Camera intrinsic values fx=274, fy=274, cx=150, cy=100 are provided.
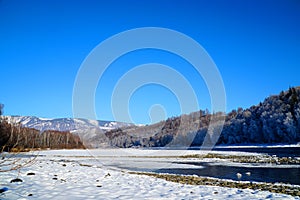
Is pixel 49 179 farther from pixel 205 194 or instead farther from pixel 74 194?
pixel 205 194

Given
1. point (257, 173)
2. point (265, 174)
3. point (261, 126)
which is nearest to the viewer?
point (265, 174)

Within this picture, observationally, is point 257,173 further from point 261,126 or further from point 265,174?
point 261,126

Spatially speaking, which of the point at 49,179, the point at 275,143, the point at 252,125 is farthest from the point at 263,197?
the point at 252,125

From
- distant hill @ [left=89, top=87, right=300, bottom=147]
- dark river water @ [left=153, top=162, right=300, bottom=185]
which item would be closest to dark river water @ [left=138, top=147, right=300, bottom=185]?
dark river water @ [left=153, top=162, right=300, bottom=185]

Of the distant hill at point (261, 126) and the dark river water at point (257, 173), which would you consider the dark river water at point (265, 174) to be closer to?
the dark river water at point (257, 173)

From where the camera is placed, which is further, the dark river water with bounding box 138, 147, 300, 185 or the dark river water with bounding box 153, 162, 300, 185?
the dark river water with bounding box 138, 147, 300, 185

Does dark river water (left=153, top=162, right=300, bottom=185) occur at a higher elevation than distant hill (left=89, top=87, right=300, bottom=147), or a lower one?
lower

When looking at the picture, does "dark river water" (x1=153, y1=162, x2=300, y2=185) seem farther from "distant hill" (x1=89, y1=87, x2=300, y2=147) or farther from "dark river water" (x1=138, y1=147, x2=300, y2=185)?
"distant hill" (x1=89, y1=87, x2=300, y2=147)

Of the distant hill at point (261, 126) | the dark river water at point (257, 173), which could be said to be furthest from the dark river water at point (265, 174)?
the distant hill at point (261, 126)

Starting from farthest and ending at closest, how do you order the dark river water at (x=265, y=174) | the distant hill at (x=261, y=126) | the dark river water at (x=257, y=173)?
the distant hill at (x=261, y=126) < the dark river water at (x=257, y=173) < the dark river water at (x=265, y=174)

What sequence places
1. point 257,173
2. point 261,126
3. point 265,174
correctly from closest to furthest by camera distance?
point 265,174, point 257,173, point 261,126

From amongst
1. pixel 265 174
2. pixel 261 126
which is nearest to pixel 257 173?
pixel 265 174

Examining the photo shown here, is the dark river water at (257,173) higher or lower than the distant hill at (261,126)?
lower

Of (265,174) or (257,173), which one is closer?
(265,174)
